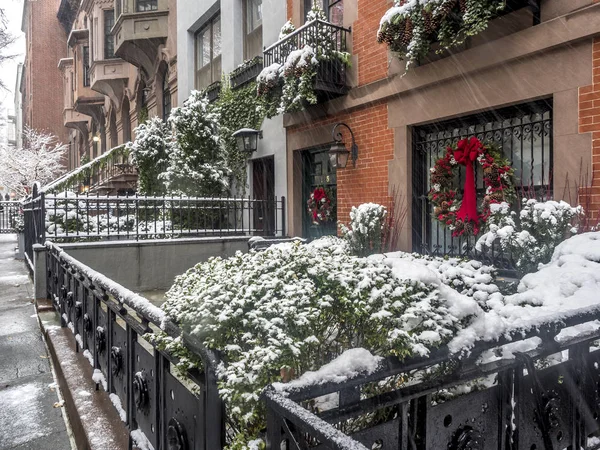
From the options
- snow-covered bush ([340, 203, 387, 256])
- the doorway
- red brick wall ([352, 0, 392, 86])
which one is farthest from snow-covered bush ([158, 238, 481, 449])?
the doorway

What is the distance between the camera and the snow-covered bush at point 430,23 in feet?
18.9

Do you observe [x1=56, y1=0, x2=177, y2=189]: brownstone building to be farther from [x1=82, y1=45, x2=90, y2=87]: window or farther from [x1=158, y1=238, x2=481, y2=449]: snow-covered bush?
[x1=158, y1=238, x2=481, y2=449]: snow-covered bush

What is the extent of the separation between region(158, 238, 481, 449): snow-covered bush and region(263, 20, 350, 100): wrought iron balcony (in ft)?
22.9

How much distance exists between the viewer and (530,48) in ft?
19.4

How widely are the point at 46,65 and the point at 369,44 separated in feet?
147

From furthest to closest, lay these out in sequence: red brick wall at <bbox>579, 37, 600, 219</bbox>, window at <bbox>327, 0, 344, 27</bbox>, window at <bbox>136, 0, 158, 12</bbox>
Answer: window at <bbox>136, 0, 158, 12</bbox>
window at <bbox>327, 0, 344, 27</bbox>
red brick wall at <bbox>579, 37, 600, 219</bbox>

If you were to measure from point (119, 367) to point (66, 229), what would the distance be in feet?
22.5

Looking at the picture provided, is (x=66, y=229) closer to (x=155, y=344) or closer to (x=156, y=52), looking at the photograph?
(x=155, y=344)

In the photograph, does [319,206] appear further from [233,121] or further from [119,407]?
[119,407]

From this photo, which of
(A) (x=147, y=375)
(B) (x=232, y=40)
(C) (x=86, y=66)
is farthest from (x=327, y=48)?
(C) (x=86, y=66)

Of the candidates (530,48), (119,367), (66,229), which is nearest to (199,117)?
→ (66,229)

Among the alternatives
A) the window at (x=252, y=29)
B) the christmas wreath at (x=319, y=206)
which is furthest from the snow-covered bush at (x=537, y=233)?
the window at (x=252, y=29)

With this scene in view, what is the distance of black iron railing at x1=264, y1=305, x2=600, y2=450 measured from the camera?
1496 millimetres

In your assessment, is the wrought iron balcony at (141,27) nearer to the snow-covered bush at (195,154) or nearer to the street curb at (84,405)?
the snow-covered bush at (195,154)
